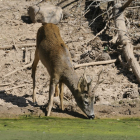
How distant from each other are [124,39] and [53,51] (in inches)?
162

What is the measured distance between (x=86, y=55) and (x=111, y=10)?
105 inches

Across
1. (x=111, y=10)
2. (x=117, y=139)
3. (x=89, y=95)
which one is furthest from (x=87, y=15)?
(x=117, y=139)

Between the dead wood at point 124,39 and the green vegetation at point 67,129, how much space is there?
291cm

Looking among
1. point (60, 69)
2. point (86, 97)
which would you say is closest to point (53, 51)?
point (60, 69)

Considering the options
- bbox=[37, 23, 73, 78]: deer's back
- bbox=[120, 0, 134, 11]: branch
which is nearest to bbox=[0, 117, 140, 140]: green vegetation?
bbox=[37, 23, 73, 78]: deer's back

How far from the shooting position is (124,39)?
12352 mm

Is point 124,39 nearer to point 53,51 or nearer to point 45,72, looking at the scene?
point 45,72

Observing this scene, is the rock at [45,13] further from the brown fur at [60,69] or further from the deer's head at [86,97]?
the deer's head at [86,97]

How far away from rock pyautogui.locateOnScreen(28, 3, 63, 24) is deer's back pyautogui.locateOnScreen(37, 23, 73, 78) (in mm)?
3823

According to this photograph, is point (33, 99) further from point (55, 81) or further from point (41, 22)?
point (41, 22)

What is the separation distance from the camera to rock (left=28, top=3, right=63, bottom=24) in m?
13.4

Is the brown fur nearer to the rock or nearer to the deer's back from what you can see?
the deer's back

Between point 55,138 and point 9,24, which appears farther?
point 9,24

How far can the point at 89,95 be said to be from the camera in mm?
8383
